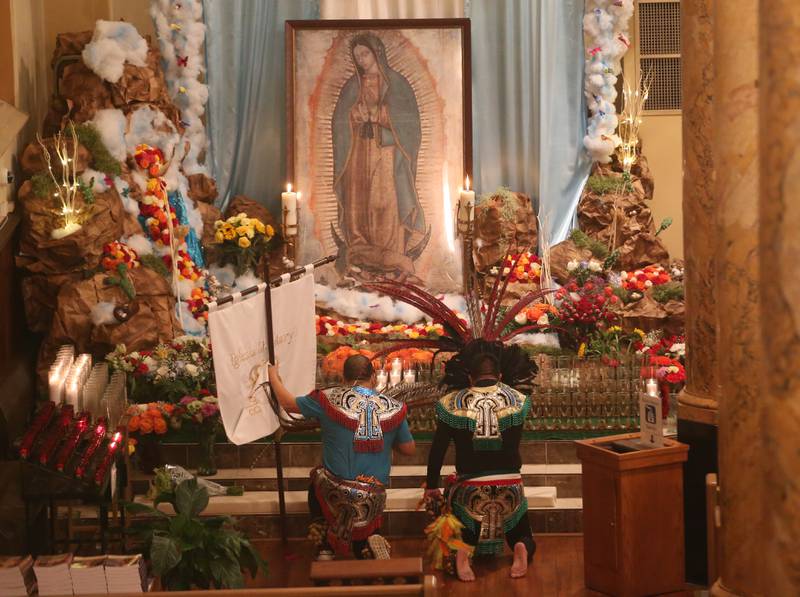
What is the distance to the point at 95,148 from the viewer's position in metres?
11.4

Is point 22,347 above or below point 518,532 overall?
above

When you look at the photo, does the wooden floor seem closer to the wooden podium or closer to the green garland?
the wooden podium

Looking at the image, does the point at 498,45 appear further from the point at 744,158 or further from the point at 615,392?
the point at 744,158

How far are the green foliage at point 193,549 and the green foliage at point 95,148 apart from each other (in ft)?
17.4

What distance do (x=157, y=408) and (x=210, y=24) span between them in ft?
18.3

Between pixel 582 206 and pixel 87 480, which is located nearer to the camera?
pixel 87 480

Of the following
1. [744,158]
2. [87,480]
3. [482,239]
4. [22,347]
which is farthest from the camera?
[482,239]

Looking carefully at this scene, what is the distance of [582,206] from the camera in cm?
1366

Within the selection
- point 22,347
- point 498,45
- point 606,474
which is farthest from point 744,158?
point 498,45

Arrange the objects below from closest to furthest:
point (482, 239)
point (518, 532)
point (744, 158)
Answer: point (744, 158) < point (518, 532) < point (482, 239)

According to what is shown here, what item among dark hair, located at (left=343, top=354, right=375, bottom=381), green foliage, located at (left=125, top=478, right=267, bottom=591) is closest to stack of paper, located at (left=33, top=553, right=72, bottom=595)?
green foliage, located at (left=125, top=478, right=267, bottom=591)

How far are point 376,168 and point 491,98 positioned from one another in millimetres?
1576

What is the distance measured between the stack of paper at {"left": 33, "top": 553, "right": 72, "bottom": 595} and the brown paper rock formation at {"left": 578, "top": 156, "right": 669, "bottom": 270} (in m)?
8.41

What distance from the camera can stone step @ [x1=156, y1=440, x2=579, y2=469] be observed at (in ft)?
30.8
